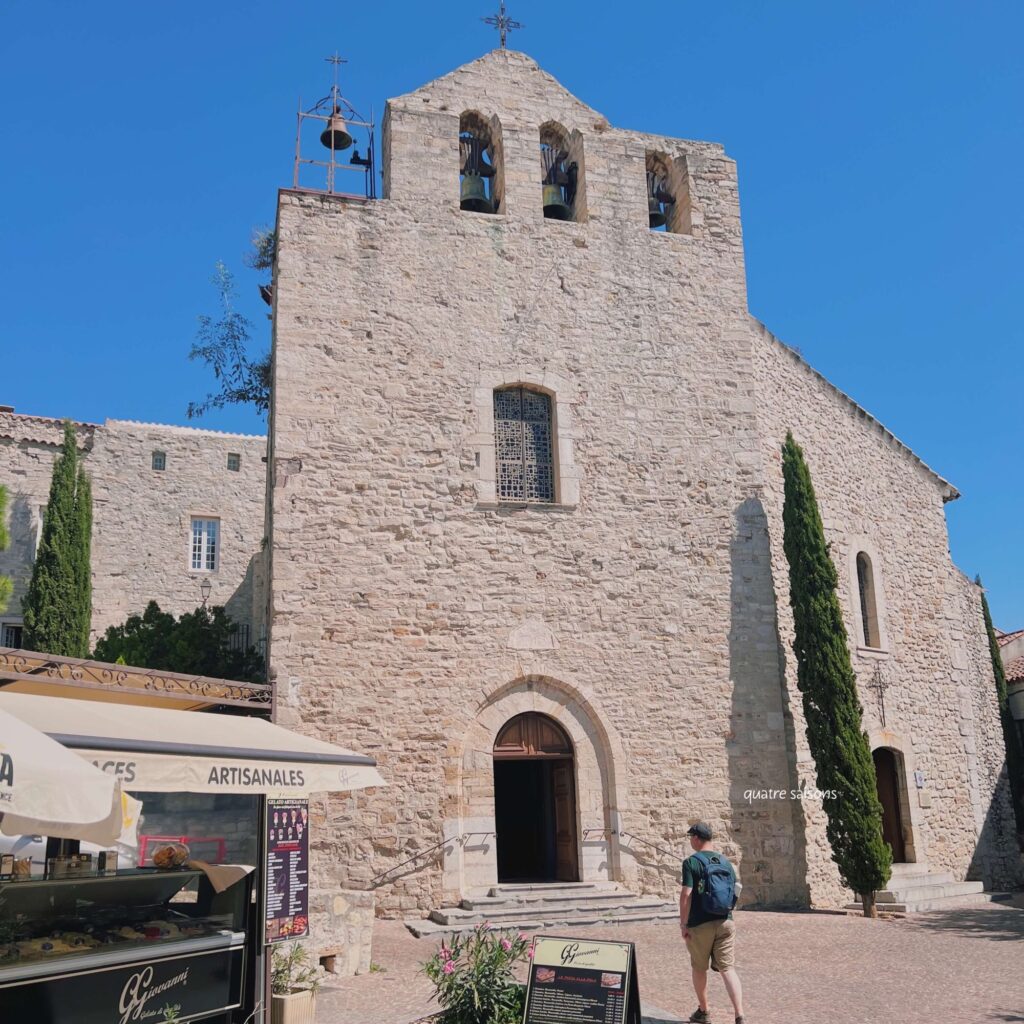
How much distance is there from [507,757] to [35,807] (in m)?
8.76

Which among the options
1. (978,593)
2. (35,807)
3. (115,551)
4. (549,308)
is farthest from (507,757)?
(115,551)

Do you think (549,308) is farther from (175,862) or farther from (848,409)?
(175,862)

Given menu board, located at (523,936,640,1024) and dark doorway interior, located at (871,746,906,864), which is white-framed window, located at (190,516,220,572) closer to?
dark doorway interior, located at (871,746,906,864)

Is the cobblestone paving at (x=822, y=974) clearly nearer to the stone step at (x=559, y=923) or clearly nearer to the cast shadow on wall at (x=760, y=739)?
the stone step at (x=559, y=923)

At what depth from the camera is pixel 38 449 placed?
2220 cm

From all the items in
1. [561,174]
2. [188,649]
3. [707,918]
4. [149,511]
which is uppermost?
[561,174]

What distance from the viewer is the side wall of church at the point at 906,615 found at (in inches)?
593

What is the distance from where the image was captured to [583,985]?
5648 mm

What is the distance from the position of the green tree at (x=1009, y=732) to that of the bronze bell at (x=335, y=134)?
48.6ft

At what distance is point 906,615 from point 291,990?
13.0 m

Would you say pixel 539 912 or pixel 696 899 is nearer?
pixel 696 899

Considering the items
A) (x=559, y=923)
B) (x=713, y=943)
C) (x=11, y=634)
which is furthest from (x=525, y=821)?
(x=11, y=634)

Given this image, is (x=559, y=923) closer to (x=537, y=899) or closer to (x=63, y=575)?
(x=537, y=899)

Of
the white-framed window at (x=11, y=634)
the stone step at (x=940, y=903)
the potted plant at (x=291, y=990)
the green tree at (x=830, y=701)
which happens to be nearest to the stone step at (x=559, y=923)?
the green tree at (x=830, y=701)
